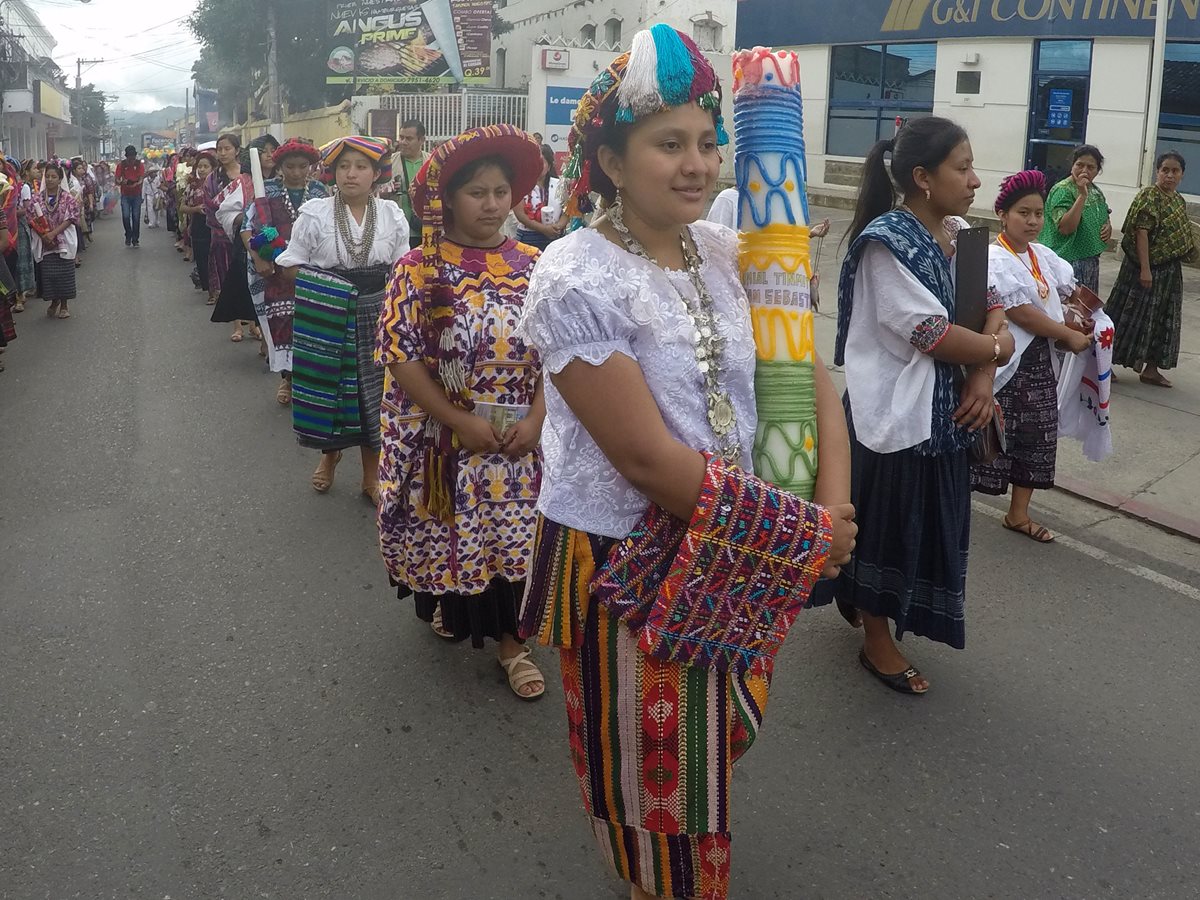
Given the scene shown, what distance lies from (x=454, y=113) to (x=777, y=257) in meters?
24.6

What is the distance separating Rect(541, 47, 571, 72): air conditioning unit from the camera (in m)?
21.6

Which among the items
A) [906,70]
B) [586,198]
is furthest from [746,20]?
[586,198]

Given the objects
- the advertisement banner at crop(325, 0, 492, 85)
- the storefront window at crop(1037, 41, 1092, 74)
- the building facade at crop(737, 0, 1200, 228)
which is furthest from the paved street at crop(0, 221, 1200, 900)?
the advertisement banner at crop(325, 0, 492, 85)

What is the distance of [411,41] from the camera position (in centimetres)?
3384

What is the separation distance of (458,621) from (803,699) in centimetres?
116

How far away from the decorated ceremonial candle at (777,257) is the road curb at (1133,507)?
161 inches

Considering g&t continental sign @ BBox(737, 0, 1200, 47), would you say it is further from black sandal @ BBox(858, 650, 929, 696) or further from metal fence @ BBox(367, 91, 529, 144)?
black sandal @ BBox(858, 650, 929, 696)

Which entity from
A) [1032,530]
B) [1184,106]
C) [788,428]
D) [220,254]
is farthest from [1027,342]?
[1184,106]

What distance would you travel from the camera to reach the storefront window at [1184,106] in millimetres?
14320

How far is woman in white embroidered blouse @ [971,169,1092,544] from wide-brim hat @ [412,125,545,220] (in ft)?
6.41

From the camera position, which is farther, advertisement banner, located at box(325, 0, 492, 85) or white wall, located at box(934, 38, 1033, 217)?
advertisement banner, located at box(325, 0, 492, 85)

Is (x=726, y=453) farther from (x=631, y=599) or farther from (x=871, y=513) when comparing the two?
(x=871, y=513)

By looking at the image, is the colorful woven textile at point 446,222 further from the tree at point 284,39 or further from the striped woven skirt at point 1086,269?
the tree at point 284,39

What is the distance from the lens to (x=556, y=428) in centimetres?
208
